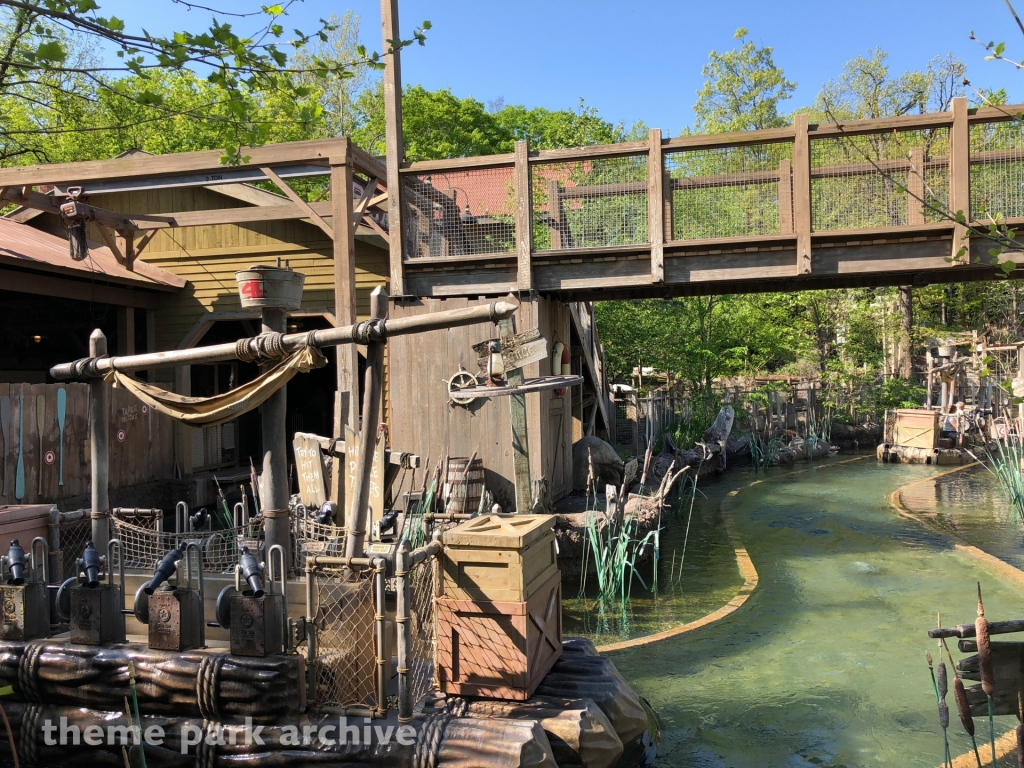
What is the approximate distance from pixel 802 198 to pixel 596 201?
2.49m

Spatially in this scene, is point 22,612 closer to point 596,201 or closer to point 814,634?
point 814,634

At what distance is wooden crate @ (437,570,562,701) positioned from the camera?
4.57 m

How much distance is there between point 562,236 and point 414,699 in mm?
6910

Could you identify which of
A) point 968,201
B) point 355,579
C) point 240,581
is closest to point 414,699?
point 355,579

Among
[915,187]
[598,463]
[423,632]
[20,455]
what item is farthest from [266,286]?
[598,463]

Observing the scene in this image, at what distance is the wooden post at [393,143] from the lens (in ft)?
33.9

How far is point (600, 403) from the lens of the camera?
679 inches

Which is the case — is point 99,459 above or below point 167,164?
below

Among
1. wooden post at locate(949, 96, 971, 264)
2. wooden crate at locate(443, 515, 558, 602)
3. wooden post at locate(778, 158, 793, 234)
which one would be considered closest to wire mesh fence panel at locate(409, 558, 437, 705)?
wooden crate at locate(443, 515, 558, 602)

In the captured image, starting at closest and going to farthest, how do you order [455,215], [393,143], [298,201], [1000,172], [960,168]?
[960,168] < [1000,172] < [393,143] < [455,215] < [298,201]

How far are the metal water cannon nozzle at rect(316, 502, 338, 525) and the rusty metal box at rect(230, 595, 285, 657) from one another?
Answer: 13.1ft

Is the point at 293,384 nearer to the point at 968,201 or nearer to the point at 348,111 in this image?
the point at 968,201

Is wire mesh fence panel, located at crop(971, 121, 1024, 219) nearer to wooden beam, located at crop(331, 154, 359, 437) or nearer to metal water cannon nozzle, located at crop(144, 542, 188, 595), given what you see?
wooden beam, located at crop(331, 154, 359, 437)

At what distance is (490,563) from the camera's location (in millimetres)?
4605
